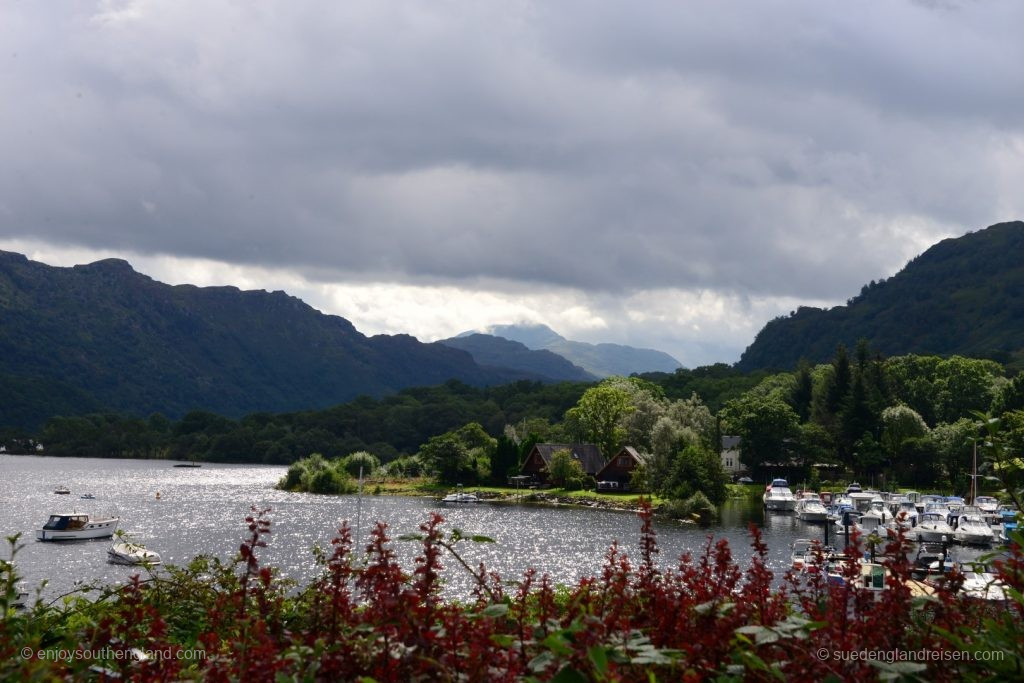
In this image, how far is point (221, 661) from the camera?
15.2ft

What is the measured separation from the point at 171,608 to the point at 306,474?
102 meters

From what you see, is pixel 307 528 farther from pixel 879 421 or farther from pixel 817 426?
pixel 879 421

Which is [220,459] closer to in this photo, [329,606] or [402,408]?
[402,408]

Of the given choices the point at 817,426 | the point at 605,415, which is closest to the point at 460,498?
the point at 605,415

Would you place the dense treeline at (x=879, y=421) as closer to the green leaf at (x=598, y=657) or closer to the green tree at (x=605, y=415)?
the green tree at (x=605, y=415)

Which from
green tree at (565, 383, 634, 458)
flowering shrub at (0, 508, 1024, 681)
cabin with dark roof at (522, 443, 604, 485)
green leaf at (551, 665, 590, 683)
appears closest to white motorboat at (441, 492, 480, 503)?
cabin with dark roof at (522, 443, 604, 485)

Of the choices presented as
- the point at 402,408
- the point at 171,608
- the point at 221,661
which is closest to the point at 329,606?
the point at 221,661

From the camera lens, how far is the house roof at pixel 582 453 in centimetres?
10306

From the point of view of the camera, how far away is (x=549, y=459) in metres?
105

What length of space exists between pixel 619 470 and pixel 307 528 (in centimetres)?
4064

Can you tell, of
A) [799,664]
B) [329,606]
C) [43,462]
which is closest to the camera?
[799,664]

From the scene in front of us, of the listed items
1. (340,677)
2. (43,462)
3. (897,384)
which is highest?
(897,384)

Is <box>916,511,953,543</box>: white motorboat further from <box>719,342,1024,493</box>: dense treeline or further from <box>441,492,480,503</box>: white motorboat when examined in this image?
<box>441,492,480,503</box>: white motorboat

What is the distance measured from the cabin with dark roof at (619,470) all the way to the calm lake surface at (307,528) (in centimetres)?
1314
